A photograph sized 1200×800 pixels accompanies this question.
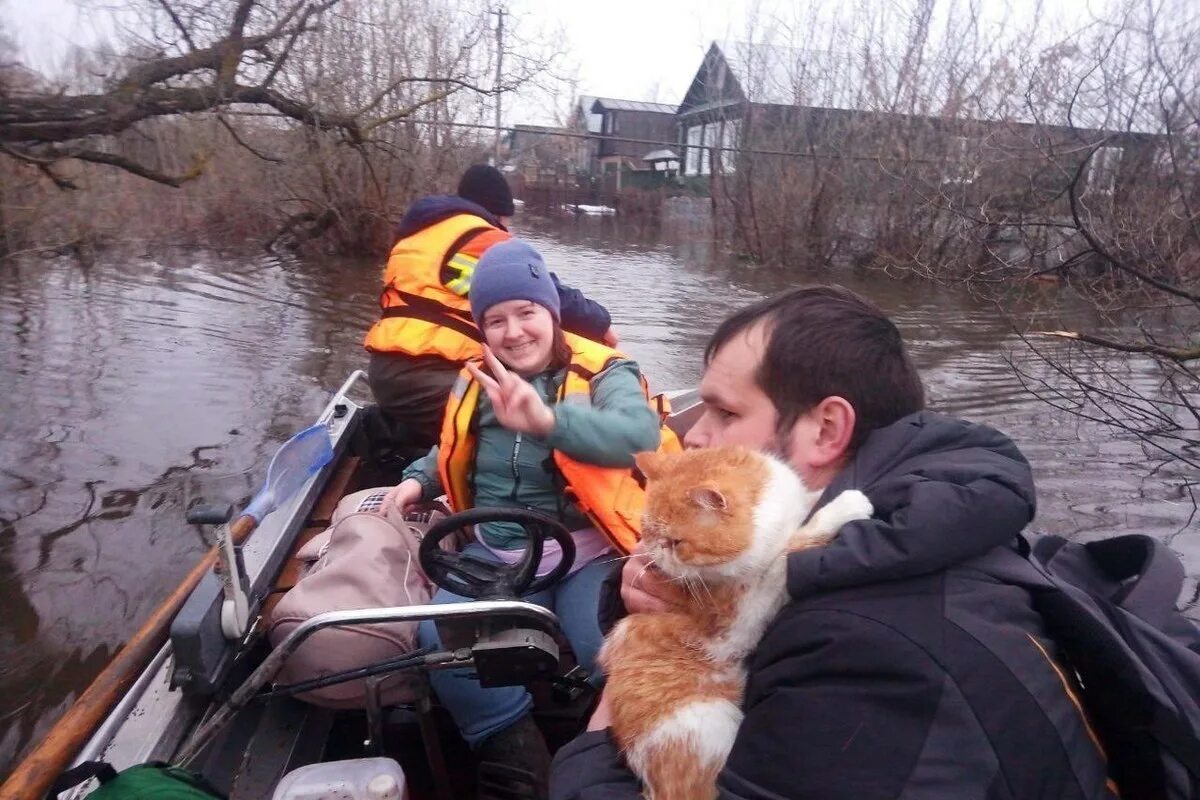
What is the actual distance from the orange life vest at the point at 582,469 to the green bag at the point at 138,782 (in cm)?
126

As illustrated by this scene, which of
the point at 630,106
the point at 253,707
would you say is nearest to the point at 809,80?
the point at 253,707

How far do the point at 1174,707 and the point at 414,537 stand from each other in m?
2.30

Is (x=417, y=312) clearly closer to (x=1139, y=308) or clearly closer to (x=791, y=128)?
(x=1139, y=308)

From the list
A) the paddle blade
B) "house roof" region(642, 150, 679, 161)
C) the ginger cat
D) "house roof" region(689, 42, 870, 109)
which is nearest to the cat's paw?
the ginger cat

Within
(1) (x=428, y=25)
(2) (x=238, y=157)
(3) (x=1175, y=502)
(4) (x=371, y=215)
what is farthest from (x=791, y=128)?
(3) (x=1175, y=502)

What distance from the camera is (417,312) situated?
432cm

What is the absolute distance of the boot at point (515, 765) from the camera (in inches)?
95.1

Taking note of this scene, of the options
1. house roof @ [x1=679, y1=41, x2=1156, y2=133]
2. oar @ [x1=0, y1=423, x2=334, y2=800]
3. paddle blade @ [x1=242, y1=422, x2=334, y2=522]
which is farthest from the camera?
house roof @ [x1=679, y1=41, x2=1156, y2=133]

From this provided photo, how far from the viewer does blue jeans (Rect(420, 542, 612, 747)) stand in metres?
2.46

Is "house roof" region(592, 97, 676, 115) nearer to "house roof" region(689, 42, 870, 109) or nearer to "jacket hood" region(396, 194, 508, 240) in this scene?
"house roof" region(689, 42, 870, 109)

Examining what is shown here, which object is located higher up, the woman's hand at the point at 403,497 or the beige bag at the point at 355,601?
the woman's hand at the point at 403,497

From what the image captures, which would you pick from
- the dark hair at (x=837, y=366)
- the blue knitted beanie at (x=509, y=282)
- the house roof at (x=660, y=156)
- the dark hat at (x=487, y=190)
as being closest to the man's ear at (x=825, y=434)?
the dark hair at (x=837, y=366)

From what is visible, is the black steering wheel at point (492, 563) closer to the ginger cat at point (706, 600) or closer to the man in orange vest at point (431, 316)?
the ginger cat at point (706, 600)

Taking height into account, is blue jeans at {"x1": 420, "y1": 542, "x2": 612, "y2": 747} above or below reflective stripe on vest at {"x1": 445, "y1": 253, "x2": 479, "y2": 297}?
below
